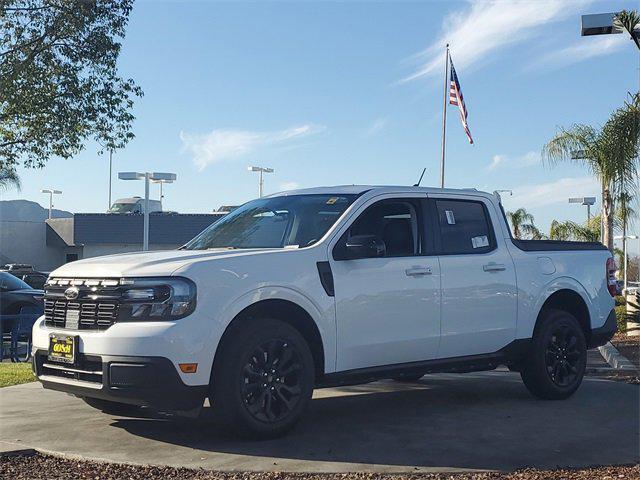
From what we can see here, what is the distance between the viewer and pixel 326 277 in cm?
650

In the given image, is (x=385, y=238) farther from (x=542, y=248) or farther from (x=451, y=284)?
(x=542, y=248)

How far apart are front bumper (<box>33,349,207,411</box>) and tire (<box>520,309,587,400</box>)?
360cm

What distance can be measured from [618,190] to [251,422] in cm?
1272

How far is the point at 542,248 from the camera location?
8.28 m

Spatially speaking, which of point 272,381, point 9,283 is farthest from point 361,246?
point 9,283

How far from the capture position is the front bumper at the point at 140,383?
5.64 metres

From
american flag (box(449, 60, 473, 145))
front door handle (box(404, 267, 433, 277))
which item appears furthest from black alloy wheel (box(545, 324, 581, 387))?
american flag (box(449, 60, 473, 145))

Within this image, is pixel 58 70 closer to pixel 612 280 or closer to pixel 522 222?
pixel 612 280

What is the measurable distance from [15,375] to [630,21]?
8.73 m

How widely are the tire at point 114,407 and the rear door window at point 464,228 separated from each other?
3076 mm

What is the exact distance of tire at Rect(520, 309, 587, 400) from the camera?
7.96 metres

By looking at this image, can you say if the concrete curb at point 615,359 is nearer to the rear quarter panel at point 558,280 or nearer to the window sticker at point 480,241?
the rear quarter panel at point 558,280

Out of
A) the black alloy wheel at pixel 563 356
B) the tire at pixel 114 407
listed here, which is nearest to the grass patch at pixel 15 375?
the tire at pixel 114 407

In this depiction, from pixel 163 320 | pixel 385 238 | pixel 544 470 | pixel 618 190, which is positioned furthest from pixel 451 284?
pixel 618 190
